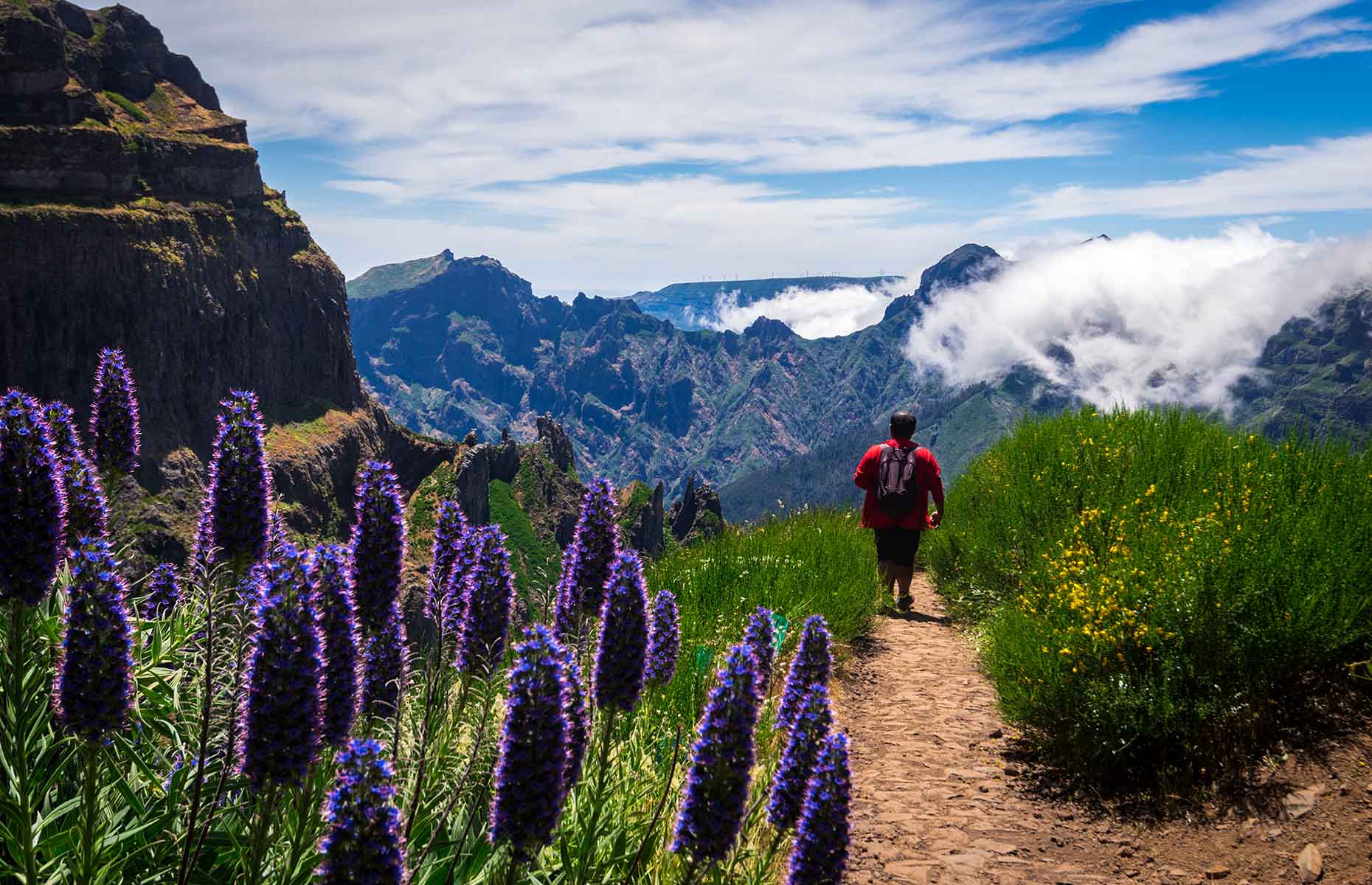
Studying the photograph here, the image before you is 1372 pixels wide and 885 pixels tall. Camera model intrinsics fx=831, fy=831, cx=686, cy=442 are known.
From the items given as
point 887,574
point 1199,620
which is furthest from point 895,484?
point 1199,620

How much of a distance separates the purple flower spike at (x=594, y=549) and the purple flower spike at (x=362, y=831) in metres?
2.49

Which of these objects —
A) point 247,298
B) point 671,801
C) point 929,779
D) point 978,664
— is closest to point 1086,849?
point 929,779

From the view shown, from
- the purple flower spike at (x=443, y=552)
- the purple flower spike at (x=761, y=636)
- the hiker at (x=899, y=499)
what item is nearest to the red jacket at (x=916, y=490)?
the hiker at (x=899, y=499)

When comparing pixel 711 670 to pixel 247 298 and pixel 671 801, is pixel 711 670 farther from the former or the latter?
pixel 247 298

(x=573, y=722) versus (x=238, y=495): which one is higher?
(x=238, y=495)

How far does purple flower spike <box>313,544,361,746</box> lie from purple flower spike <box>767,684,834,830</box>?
6.38 feet

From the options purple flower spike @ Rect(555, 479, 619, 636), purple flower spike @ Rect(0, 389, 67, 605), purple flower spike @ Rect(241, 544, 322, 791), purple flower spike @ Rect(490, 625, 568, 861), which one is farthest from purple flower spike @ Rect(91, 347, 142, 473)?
purple flower spike @ Rect(490, 625, 568, 861)

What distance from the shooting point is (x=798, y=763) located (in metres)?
3.94

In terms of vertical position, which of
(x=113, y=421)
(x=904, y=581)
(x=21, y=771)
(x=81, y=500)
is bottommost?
(x=904, y=581)

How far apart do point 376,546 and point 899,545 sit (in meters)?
11.2

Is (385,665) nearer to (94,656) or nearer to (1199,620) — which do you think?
(94,656)

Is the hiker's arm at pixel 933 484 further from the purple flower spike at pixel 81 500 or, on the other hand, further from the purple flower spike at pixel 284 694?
the purple flower spike at pixel 284 694

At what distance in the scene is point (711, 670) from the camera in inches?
340

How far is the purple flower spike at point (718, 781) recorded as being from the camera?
3.53 m
